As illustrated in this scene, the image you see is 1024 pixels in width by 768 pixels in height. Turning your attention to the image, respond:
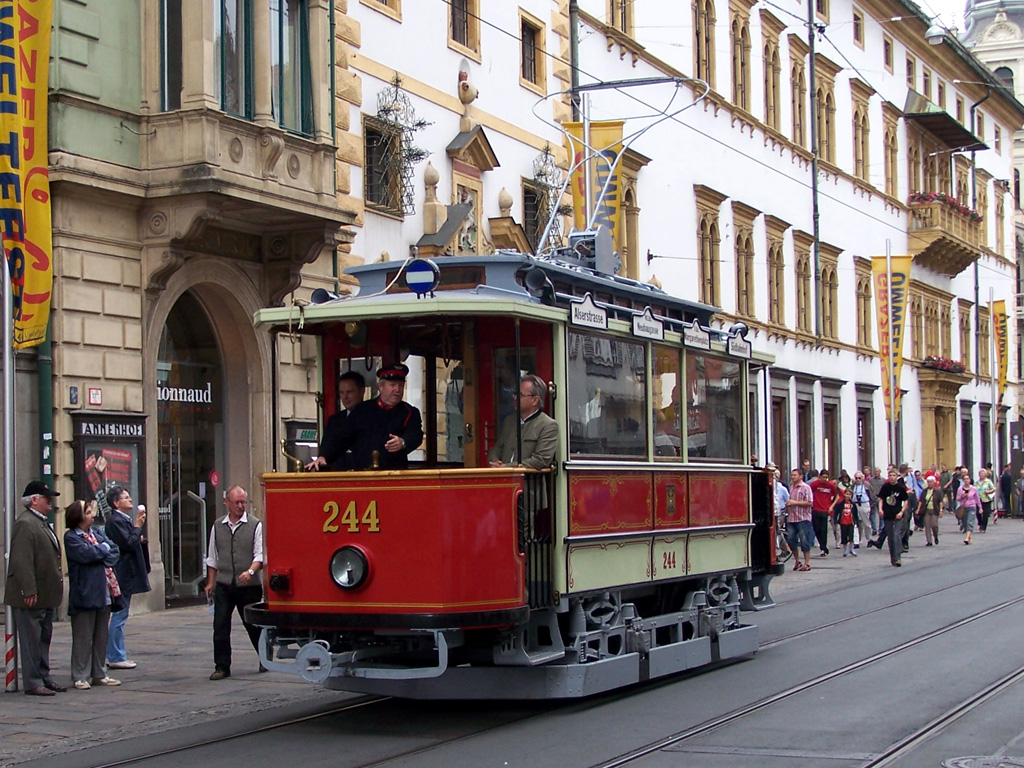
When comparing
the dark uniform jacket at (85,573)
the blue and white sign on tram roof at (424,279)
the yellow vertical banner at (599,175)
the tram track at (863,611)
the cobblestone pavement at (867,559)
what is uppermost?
the yellow vertical banner at (599,175)

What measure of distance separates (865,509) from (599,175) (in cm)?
975

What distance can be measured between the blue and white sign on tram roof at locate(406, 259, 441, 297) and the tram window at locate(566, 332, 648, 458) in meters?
1.12

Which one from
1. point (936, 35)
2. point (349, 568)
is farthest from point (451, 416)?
point (936, 35)

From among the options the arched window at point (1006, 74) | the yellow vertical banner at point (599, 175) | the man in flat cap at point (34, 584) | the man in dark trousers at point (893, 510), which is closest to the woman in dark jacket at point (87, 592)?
the man in flat cap at point (34, 584)

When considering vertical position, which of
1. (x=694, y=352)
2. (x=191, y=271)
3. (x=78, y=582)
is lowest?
(x=78, y=582)

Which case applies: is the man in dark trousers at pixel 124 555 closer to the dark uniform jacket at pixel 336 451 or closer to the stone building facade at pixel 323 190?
the stone building facade at pixel 323 190

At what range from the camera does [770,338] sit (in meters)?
39.6

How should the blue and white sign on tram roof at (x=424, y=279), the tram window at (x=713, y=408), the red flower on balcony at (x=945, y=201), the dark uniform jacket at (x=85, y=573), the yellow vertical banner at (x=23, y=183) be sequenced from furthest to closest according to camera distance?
1. the red flower on balcony at (x=945, y=201)
2. the tram window at (x=713, y=408)
3. the dark uniform jacket at (x=85, y=573)
4. the yellow vertical banner at (x=23, y=183)
5. the blue and white sign on tram roof at (x=424, y=279)

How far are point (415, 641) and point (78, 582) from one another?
12.8 ft

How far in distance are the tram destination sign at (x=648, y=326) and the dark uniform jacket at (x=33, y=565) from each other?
5003 millimetres

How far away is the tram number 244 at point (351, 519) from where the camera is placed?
10273 millimetres

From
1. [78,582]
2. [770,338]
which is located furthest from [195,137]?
[770,338]

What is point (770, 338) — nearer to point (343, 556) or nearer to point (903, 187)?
point (903, 187)

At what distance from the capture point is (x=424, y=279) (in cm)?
1059
